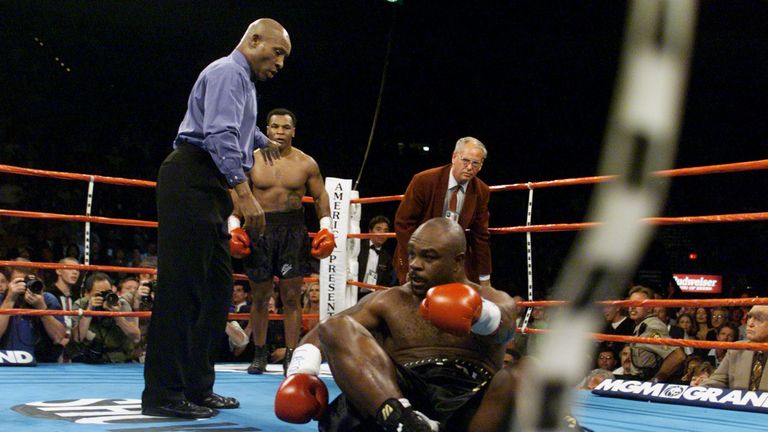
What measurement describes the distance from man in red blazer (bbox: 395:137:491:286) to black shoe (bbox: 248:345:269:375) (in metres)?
0.76

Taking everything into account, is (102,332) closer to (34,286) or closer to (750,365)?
(34,286)

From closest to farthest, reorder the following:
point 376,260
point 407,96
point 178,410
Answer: point 178,410 < point 376,260 < point 407,96

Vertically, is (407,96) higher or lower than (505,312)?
higher

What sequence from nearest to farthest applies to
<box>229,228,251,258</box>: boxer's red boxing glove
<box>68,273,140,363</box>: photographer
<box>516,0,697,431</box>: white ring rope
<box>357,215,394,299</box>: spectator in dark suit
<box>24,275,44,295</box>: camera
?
<box>516,0,697,431</box>: white ring rope, <box>229,228,251,258</box>: boxer's red boxing glove, <box>24,275,44,295</box>: camera, <box>68,273,140,363</box>: photographer, <box>357,215,394,299</box>: spectator in dark suit

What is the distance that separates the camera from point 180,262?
2.20 meters

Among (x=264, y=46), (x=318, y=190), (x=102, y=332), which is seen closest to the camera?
(x=264, y=46)

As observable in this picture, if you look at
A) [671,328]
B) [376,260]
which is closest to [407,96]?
[376,260]

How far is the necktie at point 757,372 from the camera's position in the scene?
11.2ft

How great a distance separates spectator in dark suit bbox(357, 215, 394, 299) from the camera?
519 cm

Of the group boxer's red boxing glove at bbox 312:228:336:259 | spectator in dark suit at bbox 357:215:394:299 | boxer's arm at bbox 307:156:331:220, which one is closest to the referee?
boxer's red boxing glove at bbox 312:228:336:259

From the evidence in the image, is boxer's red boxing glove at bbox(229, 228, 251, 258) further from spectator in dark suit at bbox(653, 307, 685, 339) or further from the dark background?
the dark background

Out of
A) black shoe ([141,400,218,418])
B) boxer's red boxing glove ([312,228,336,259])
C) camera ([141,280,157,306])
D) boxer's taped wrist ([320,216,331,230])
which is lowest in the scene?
black shoe ([141,400,218,418])

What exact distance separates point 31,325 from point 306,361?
234 centimetres

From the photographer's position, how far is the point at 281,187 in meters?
3.81
